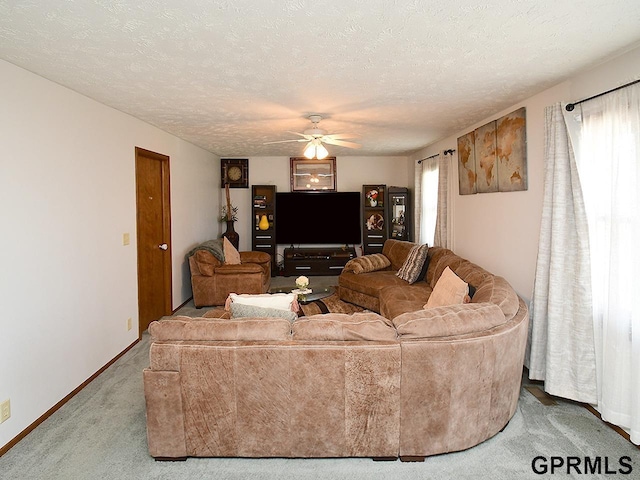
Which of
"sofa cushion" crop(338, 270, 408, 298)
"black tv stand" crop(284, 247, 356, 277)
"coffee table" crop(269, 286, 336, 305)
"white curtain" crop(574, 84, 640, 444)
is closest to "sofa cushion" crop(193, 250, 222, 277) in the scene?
"coffee table" crop(269, 286, 336, 305)

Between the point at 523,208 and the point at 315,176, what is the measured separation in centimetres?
495

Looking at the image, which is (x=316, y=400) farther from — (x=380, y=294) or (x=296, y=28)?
(x=380, y=294)

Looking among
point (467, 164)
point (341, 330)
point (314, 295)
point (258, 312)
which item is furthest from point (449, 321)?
point (467, 164)

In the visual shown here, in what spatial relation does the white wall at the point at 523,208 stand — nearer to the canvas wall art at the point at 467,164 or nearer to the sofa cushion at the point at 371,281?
the canvas wall art at the point at 467,164

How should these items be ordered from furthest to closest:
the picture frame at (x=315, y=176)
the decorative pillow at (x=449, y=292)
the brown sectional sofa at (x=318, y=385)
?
the picture frame at (x=315, y=176), the decorative pillow at (x=449, y=292), the brown sectional sofa at (x=318, y=385)

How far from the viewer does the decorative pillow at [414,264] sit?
501cm

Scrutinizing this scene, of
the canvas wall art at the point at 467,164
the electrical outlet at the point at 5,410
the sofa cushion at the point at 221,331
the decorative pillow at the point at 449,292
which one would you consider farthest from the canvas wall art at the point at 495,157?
the electrical outlet at the point at 5,410

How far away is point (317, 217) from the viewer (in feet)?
26.1

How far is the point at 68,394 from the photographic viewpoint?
3.10 meters

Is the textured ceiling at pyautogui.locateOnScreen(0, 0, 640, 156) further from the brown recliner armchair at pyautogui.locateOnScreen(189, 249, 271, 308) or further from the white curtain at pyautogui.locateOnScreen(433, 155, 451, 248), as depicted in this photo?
the brown recliner armchair at pyautogui.locateOnScreen(189, 249, 271, 308)

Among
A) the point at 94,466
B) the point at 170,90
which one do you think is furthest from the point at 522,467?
the point at 170,90

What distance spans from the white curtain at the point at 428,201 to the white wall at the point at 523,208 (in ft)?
3.64

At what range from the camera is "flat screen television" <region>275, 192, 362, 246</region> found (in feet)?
26.1

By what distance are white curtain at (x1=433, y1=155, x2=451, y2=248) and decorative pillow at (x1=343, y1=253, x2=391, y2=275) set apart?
87 centimetres
